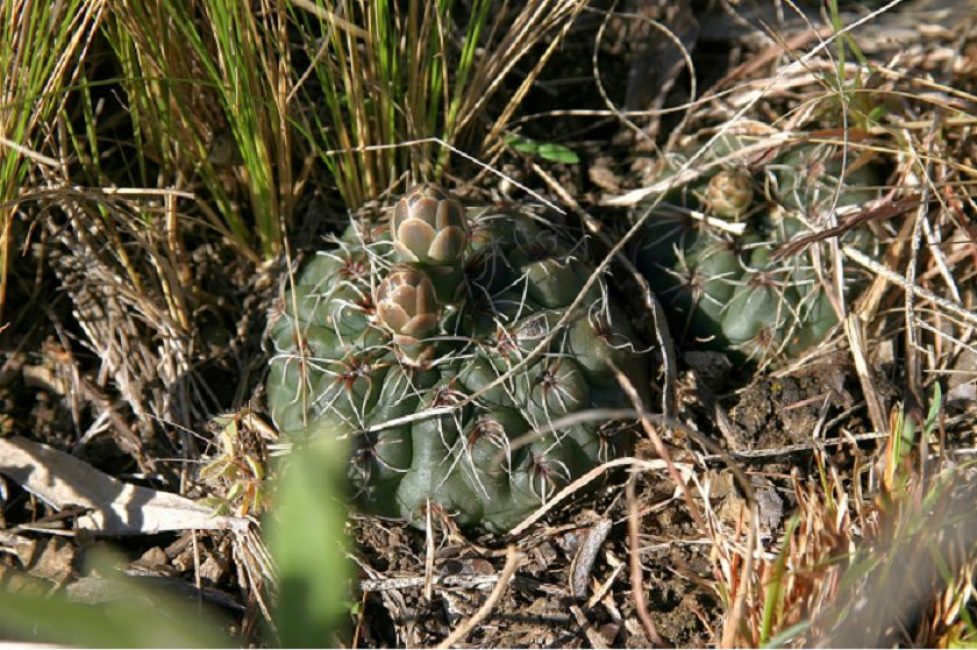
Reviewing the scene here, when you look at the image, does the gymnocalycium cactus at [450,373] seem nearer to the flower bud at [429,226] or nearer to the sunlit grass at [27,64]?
the flower bud at [429,226]

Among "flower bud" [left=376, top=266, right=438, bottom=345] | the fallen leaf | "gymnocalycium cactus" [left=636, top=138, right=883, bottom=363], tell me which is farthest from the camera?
"gymnocalycium cactus" [left=636, top=138, right=883, bottom=363]

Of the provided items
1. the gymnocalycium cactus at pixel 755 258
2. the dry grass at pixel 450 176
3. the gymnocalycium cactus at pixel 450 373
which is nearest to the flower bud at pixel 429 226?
the gymnocalycium cactus at pixel 450 373

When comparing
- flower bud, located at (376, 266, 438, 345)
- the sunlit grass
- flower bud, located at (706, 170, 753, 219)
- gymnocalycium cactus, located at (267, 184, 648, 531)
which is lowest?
gymnocalycium cactus, located at (267, 184, 648, 531)


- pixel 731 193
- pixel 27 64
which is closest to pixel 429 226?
pixel 731 193

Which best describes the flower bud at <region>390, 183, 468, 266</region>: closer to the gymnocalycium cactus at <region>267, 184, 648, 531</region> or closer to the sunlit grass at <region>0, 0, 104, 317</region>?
the gymnocalycium cactus at <region>267, 184, 648, 531</region>

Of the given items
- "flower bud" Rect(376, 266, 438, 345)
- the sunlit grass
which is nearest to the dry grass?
the sunlit grass

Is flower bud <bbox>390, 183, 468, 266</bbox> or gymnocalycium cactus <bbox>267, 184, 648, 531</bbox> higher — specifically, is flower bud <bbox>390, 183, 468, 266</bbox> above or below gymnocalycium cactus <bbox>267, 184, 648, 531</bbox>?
above

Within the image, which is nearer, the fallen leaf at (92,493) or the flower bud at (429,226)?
the flower bud at (429,226)

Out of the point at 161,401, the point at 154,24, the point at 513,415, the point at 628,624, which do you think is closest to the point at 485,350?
the point at 513,415
